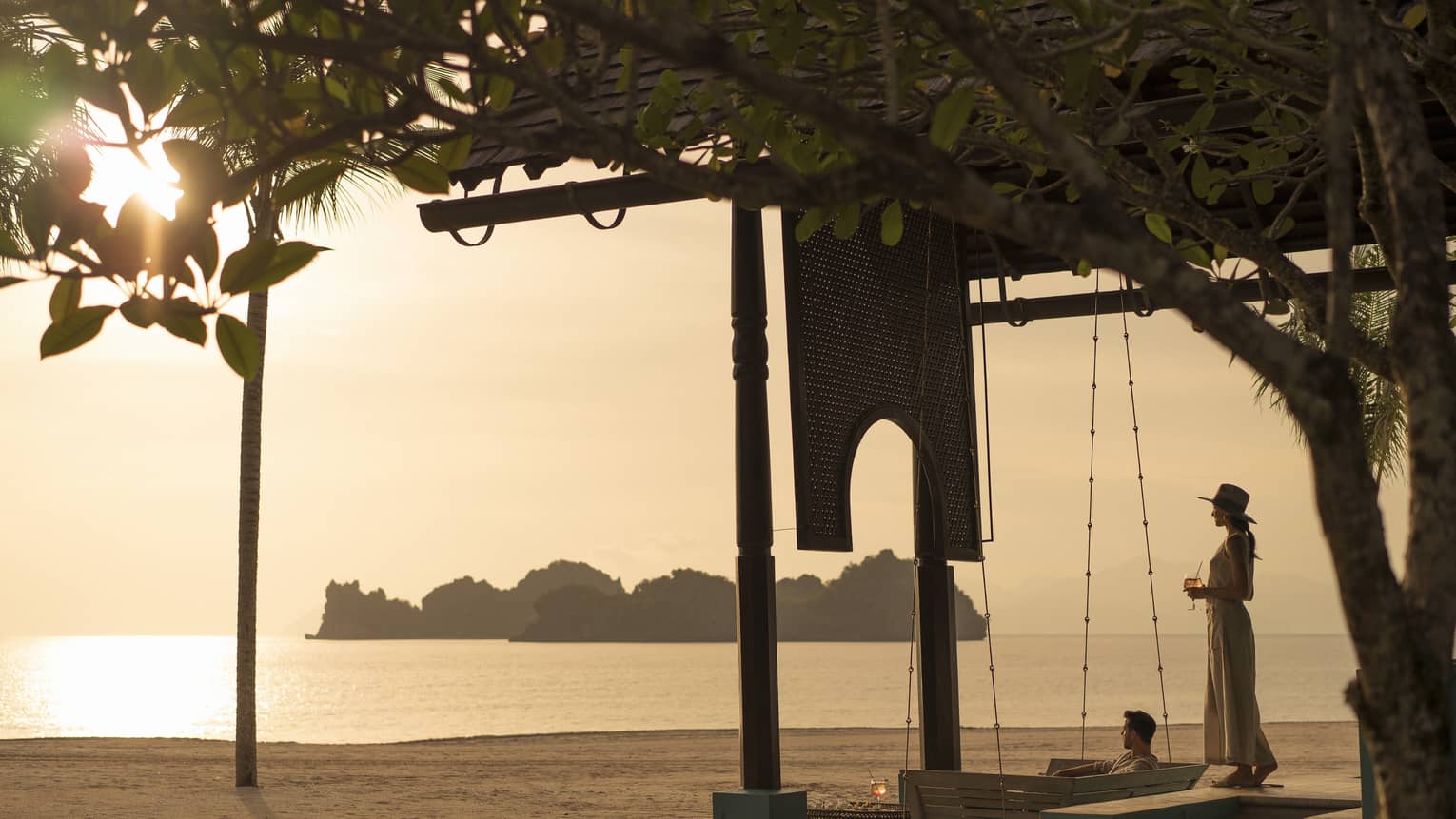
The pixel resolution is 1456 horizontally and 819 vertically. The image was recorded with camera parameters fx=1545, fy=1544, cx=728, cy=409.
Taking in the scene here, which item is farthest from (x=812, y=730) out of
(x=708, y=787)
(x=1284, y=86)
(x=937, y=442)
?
(x=1284, y=86)

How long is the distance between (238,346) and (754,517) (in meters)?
4.86

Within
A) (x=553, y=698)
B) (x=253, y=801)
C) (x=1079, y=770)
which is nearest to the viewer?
(x=1079, y=770)

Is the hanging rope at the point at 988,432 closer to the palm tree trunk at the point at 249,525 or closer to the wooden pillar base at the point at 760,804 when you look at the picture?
the wooden pillar base at the point at 760,804

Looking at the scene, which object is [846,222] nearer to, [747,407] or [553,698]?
[747,407]

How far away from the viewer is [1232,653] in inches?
332

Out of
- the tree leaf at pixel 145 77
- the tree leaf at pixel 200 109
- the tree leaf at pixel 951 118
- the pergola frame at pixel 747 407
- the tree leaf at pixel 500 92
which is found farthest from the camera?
the pergola frame at pixel 747 407

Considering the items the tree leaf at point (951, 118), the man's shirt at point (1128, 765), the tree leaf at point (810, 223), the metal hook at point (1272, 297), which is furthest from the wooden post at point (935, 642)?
the tree leaf at point (951, 118)

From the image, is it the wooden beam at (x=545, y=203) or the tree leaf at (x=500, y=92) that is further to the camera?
the wooden beam at (x=545, y=203)

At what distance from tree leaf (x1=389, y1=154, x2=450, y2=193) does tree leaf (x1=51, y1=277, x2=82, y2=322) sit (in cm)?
65

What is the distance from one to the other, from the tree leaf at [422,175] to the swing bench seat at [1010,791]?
177 inches

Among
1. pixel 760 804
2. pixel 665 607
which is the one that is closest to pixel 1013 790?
pixel 760 804

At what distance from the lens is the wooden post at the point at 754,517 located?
716 centimetres

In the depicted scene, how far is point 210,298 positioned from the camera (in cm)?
235

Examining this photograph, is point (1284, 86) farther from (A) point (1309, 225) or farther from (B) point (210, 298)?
(A) point (1309, 225)
